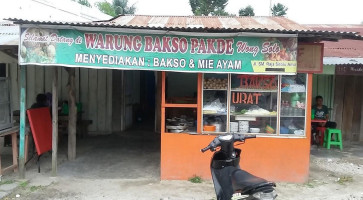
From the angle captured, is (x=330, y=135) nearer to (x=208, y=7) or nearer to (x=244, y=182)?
(x=244, y=182)

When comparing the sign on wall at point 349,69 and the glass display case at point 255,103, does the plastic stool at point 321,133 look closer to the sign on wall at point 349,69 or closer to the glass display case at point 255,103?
the sign on wall at point 349,69

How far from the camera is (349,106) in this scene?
9.97m

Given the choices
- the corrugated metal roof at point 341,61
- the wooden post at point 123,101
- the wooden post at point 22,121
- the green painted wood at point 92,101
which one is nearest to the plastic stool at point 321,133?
the corrugated metal roof at point 341,61

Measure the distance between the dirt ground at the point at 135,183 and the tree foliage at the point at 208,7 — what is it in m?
23.9

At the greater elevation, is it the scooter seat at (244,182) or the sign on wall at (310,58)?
the sign on wall at (310,58)

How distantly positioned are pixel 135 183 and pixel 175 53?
237cm

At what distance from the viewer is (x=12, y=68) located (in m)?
10.4

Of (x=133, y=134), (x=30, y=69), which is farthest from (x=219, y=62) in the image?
(x=30, y=69)

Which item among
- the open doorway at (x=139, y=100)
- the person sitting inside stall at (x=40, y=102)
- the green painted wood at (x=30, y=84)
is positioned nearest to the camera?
the person sitting inside stall at (x=40, y=102)

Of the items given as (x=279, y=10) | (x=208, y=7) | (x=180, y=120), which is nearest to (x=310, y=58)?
(x=180, y=120)

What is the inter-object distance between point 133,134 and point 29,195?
515 cm

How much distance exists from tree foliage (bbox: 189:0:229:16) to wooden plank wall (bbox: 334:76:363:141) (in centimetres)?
2140

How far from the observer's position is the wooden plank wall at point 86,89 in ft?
34.2

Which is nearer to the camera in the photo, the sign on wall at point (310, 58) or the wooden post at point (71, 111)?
the sign on wall at point (310, 58)
